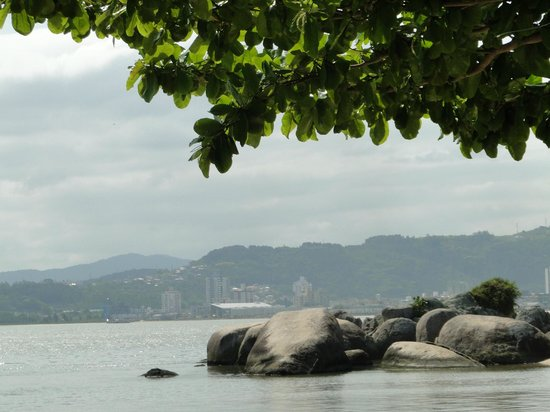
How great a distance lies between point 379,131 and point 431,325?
26970 millimetres

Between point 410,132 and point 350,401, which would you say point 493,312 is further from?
point 410,132

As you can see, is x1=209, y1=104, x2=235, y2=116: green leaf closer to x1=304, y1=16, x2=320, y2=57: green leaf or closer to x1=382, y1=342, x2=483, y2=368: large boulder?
x1=304, y1=16, x2=320, y2=57: green leaf

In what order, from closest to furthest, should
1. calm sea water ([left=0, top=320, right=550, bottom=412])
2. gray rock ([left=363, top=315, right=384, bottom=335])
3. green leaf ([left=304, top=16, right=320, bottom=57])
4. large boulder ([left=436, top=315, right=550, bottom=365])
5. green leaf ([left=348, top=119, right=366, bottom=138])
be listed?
green leaf ([left=304, top=16, right=320, bottom=57])
green leaf ([left=348, top=119, right=366, bottom=138])
calm sea water ([left=0, top=320, right=550, bottom=412])
large boulder ([left=436, top=315, right=550, bottom=365])
gray rock ([left=363, top=315, right=384, bottom=335])

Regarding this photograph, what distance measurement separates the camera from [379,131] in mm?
8703

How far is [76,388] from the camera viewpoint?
35750 millimetres

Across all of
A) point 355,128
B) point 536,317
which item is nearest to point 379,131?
point 355,128

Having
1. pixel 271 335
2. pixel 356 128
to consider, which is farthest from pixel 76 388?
pixel 356 128

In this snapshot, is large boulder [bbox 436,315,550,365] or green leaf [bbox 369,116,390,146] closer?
green leaf [bbox 369,116,390,146]

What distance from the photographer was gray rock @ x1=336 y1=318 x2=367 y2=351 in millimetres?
35875

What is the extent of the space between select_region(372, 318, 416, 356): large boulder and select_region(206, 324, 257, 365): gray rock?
14.9ft

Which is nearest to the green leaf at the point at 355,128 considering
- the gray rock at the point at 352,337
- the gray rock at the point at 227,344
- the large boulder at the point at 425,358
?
the large boulder at the point at 425,358

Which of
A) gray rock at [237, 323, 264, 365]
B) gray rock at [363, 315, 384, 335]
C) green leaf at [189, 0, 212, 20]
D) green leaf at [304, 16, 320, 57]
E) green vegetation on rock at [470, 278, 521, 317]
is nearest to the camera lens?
green leaf at [189, 0, 212, 20]

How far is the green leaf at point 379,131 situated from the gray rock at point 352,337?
89.7ft

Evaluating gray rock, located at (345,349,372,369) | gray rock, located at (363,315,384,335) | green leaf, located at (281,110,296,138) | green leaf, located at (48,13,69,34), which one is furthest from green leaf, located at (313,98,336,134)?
gray rock, located at (363,315,384,335)
